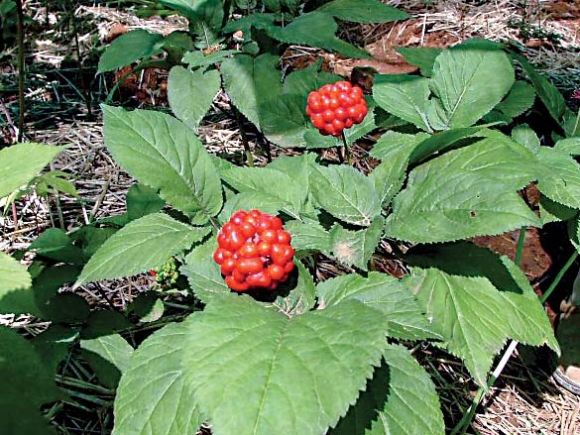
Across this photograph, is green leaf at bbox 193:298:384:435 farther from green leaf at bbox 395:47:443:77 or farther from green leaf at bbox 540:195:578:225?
green leaf at bbox 395:47:443:77

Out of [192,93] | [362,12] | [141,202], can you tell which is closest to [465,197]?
[141,202]

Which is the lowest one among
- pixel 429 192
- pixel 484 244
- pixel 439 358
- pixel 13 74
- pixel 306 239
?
pixel 439 358

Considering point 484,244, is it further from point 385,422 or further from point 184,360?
point 184,360

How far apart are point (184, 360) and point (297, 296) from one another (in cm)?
35

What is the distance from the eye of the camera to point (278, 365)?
1086 mm

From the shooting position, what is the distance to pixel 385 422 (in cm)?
136

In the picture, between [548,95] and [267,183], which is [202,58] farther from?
[548,95]

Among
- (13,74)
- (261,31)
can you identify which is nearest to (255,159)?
(261,31)

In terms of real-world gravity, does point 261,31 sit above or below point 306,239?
above

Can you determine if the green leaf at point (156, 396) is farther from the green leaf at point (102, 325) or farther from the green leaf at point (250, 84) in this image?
the green leaf at point (250, 84)

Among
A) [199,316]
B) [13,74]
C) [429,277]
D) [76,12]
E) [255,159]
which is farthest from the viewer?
[76,12]

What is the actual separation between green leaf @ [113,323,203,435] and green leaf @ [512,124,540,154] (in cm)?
130

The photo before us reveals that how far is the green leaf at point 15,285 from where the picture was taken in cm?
116

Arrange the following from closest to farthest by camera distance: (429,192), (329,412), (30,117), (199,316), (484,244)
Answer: (329,412) → (199,316) → (429,192) → (484,244) → (30,117)
